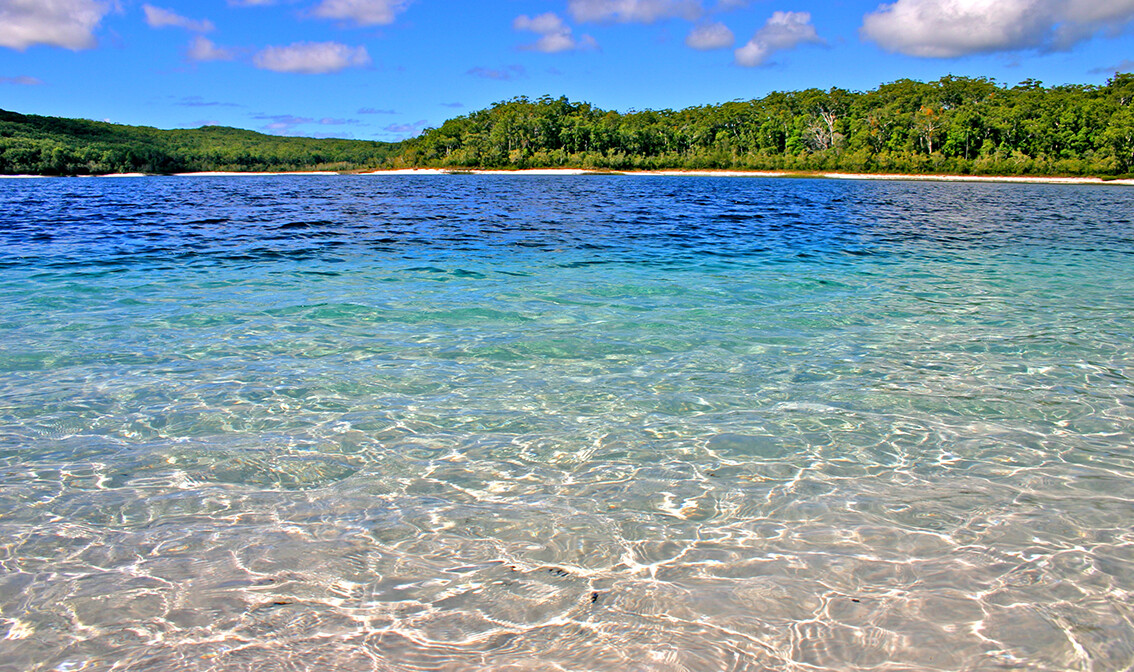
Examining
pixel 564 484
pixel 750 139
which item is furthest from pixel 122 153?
pixel 564 484

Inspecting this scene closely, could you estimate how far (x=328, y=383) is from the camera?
6590 mm

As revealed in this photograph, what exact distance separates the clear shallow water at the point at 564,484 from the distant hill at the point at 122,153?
156467mm

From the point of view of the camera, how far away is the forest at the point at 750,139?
108250 millimetres

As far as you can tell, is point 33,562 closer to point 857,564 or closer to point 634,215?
point 857,564

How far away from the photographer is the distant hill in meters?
132

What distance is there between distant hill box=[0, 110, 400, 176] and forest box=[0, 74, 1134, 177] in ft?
1.22

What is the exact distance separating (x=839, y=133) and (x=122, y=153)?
15555cm

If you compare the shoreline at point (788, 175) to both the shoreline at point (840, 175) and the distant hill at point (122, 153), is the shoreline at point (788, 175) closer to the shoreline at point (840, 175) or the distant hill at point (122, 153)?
the shoreline at point (840, 175)

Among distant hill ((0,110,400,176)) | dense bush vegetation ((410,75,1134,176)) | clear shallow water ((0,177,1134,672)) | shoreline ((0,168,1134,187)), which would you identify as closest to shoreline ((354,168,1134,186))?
shoreline ((0,168,1134,187))

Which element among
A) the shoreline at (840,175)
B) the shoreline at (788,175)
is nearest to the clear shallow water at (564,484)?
the shoreline at (788,175)

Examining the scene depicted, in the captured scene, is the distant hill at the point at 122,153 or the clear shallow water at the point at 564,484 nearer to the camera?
the clear shallow water at the point at 564,484

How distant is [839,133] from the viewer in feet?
473

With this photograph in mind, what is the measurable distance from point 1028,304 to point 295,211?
28.8 metres

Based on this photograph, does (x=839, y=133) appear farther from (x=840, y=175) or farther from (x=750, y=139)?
(x=840, y=175)
